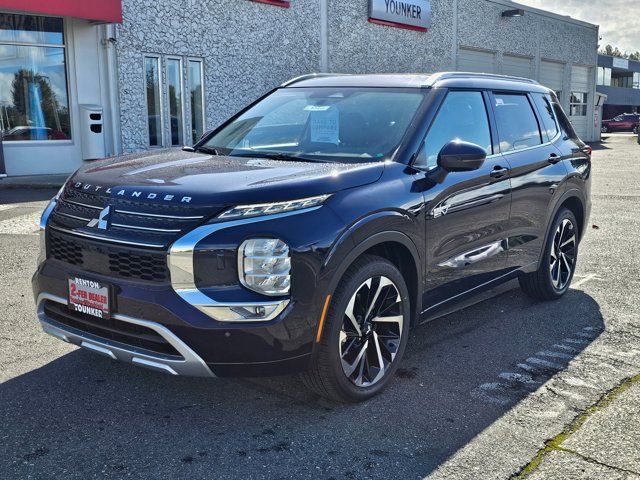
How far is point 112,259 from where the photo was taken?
344 cm

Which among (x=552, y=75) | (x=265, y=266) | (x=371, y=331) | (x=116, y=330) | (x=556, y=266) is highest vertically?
(x=552, y=75)

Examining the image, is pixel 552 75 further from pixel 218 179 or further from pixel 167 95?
pixel 218 179

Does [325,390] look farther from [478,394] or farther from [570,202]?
[570,202]

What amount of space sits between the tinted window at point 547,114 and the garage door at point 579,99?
1266 inches

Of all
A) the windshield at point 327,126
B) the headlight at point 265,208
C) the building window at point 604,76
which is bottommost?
the headlight at point 265,208

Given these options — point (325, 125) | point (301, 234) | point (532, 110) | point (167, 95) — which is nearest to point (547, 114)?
point (532, 110)

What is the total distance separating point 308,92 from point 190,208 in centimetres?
204

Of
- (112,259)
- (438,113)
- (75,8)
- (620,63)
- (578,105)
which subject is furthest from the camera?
(620,63)

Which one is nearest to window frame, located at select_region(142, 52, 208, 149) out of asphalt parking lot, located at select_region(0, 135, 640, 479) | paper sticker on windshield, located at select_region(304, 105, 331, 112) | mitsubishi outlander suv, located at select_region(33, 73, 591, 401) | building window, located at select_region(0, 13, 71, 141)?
building window, located at select_region(0, 13, 71, 141)

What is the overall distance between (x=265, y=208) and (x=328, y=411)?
118 cm

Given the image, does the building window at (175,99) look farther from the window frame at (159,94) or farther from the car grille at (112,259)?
the car grille at (112,259)

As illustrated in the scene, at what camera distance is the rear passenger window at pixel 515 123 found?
5.15 meters

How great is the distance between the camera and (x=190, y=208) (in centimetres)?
333

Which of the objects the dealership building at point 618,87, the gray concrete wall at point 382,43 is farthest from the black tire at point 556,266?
the dealership building at point 618,87
